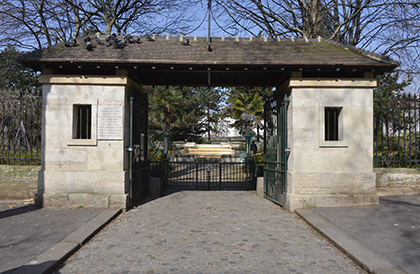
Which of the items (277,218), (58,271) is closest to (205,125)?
(277,218)

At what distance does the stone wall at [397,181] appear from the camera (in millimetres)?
8445

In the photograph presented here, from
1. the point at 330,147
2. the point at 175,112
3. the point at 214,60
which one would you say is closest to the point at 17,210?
the point at 214,60

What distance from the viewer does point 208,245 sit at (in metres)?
4.96

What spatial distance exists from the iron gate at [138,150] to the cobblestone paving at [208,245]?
896mm

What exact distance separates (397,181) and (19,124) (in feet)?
37.5

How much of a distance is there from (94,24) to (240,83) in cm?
1333

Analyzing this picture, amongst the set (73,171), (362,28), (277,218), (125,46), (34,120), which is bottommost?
(277,218)

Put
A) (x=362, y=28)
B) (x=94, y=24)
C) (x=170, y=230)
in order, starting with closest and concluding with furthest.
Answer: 1. (x=170, y=230)
2. (x=362, y=28)
3. (x=94, y=24)

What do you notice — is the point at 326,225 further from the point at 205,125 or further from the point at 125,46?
the point at 205,125

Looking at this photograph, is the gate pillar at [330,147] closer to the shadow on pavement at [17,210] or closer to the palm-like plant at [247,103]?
the shadow on pavement at [17,210]

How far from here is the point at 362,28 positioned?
16156 mm

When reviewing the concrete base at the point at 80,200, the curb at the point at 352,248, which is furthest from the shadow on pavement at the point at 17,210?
the curb at the point at 352,248

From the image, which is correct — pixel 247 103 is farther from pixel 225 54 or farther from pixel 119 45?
pixel 119 45

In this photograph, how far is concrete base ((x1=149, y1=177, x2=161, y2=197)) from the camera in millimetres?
9633
